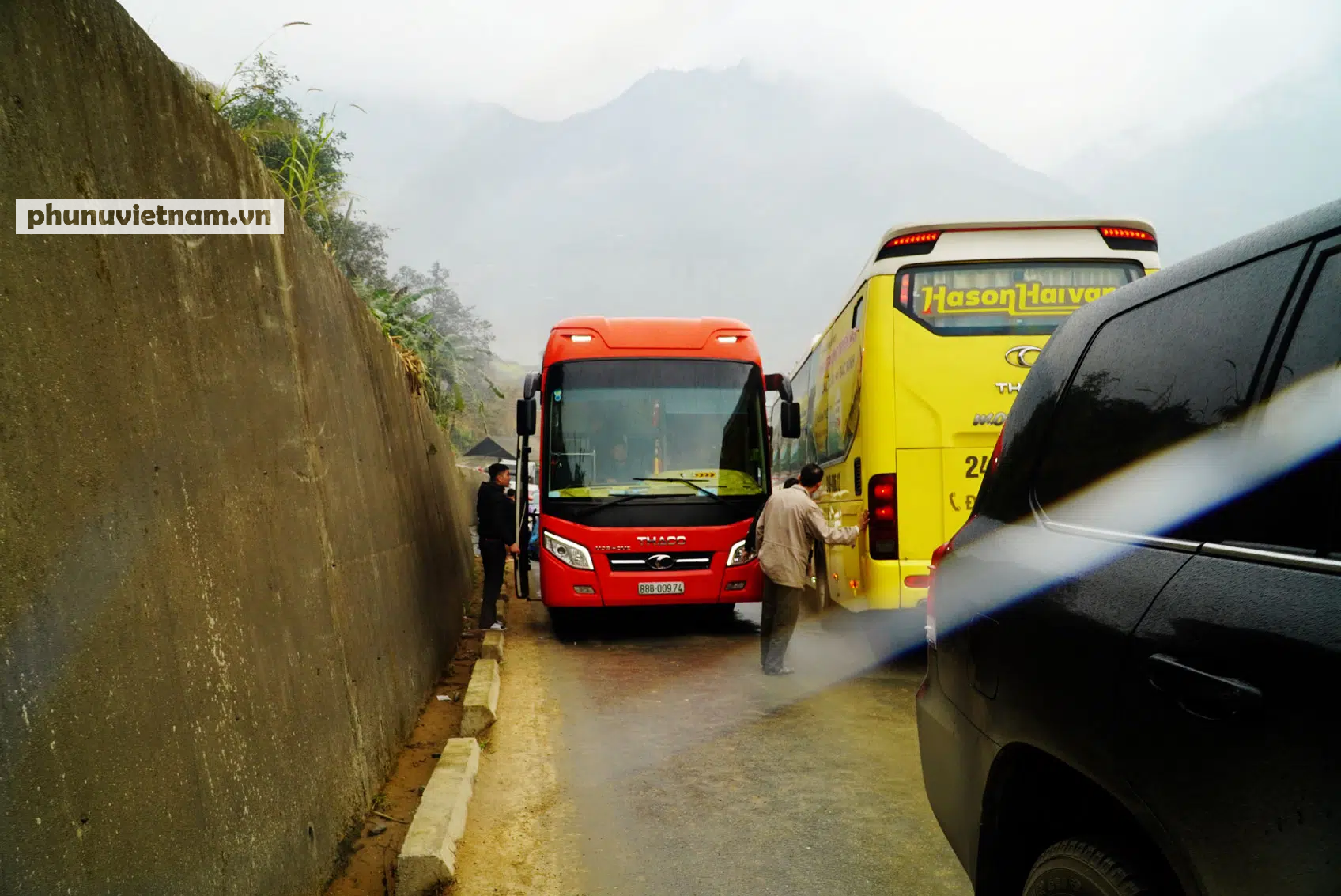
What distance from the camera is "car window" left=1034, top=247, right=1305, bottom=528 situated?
1965 millimetres

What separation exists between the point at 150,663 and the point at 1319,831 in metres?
2.80

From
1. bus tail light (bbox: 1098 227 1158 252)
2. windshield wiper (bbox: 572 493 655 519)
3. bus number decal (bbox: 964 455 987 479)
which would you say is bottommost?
windshield wiper (bbox: 572 493 655 519)

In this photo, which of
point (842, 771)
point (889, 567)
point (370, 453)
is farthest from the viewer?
point (889, 567)

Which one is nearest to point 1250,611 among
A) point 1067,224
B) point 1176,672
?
point 1176,672

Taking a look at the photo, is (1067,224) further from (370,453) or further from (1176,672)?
(1176,672)

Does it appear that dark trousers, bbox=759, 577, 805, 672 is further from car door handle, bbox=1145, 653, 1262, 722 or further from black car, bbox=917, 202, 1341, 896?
car door handle, bbox=1145, 653, 1262, 722

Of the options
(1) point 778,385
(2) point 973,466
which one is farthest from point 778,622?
(1) point 778,385

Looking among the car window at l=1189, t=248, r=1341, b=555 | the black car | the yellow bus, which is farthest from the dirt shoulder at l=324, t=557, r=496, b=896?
the yellow bus

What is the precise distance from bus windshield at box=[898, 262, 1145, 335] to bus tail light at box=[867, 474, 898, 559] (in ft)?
4.40

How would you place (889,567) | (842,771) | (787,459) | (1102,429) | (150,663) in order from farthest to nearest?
(787,459) → (889,567) → (842,771) → (150,663) → (1102,429)

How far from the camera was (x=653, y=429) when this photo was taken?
35.5 feet

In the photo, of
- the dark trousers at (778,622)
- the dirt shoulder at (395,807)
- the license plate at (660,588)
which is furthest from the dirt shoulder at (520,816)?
the license plate at (660,588)

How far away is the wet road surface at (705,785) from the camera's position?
4195 millimetres

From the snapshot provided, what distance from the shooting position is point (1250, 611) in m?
1.71
